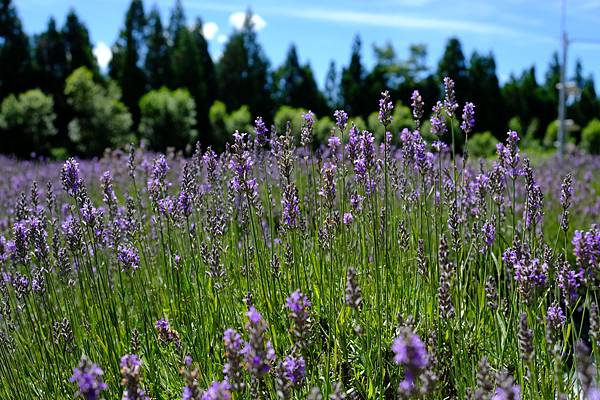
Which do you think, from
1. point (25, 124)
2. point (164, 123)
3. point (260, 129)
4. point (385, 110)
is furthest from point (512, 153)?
point (25, 124)

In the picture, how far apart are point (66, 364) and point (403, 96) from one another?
38.2 metres

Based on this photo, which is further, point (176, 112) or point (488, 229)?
point (176, 112)

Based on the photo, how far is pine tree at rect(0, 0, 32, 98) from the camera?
2661 cm

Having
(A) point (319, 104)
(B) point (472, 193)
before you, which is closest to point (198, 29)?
(A) point (319, 104)

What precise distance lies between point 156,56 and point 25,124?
471 inches

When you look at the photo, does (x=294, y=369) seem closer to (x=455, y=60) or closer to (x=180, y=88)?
(x=180, y=88)

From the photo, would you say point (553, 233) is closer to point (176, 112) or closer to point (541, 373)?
point (541, 373)

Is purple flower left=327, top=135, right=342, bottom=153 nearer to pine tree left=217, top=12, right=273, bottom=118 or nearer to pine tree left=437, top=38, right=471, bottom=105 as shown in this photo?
pine tree left=217, top=12, right=273, bottom=118

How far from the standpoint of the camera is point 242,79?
3350cm

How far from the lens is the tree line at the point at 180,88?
21562mm

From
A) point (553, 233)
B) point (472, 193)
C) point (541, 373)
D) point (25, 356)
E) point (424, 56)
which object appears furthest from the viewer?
point (424, 56)

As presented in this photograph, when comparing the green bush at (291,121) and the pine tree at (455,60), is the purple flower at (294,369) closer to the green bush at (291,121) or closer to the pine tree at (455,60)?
the green bush at (291,121)

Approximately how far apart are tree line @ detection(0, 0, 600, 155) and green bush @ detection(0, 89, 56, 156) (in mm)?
39

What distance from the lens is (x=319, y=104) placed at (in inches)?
1358
